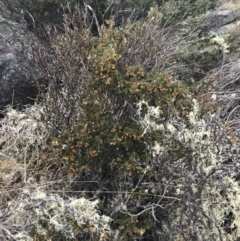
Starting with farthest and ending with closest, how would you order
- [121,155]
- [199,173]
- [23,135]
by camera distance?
[23,135]
[121,155]
[199,173]

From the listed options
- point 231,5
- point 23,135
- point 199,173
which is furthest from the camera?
point 231,5

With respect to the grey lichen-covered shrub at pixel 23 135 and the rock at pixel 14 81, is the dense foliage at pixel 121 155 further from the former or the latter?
the rock at pixel 14 81

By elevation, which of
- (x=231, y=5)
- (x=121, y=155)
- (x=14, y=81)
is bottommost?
(x=231, y=5)

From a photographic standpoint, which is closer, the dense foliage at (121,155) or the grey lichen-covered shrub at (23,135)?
the dense foliage at (121,155)

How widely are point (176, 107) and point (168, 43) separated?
137 centimetres

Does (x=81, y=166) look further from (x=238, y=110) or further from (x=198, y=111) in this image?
(x=238, y=110)

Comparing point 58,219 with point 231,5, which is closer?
point 58,219

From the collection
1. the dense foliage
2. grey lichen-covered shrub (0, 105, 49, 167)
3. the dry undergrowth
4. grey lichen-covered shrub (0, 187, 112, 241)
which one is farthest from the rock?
the dry undergrowth

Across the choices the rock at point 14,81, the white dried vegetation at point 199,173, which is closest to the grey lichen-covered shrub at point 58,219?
the white dried vegetation at point 199,173

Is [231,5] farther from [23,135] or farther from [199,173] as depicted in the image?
[199,173]

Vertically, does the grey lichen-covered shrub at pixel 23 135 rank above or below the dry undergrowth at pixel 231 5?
above

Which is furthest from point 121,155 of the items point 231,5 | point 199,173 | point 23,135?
point 231,5

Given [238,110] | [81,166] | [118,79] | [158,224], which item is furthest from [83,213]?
[238,110]

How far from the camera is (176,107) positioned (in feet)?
11.8
